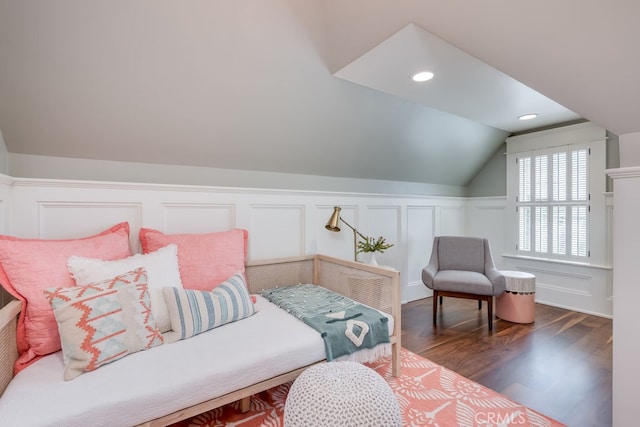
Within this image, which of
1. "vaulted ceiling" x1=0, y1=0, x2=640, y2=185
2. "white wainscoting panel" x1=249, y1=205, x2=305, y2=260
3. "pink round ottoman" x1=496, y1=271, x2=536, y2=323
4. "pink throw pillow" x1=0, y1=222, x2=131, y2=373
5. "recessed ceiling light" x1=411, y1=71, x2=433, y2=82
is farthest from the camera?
"pink round ottoman" x1=496, y1=271, x2=536, y2=323

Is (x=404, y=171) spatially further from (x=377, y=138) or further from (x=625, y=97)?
(x=625, y=97)

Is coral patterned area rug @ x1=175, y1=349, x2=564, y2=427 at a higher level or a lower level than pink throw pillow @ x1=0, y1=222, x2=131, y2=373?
lower

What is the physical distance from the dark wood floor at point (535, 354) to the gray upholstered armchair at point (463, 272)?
219 millimetres

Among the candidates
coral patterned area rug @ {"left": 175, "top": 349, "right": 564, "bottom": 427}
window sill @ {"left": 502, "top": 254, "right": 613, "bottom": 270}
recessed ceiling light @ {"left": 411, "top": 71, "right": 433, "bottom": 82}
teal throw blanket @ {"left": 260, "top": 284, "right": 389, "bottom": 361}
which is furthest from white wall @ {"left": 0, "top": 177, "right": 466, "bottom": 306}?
recessed ceiling light @ {"left": 411, "top": 71, "right": 433, "bottom": 82}

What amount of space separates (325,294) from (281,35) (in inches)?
71.2

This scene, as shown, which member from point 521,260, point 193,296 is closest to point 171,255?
point 193,296

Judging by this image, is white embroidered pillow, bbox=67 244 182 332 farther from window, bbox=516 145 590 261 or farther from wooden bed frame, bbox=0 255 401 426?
window, bbox=516 145 590 261

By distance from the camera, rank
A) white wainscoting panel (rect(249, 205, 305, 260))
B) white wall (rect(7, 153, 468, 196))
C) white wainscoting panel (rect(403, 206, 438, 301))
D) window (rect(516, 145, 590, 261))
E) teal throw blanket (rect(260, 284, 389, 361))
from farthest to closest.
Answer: white wainscoting panel (rect(403, 206, 438, 301)), window (rect(516, 145, 590, 261)), white wainscoting panel (rect(249, 205, 305, 260)), white wall (rect(7, 153, 468, 196)), teal throw blanket (rect(260, 284, 389, 361))

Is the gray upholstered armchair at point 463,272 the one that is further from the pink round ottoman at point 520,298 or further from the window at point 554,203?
the window at point 554,203

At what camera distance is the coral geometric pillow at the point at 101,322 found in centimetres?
124

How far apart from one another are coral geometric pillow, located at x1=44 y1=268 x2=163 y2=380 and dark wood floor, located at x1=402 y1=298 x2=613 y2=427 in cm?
198

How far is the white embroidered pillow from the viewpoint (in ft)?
Answer: 4.88

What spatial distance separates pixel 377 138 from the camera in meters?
2.93

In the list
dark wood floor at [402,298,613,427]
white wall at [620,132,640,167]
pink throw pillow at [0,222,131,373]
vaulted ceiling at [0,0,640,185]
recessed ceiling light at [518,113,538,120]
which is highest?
recessed ceiling light at [518,113,538,120]
